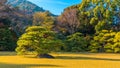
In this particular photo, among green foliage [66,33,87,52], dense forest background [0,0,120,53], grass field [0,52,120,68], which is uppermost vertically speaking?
dense forest background [0,0,120,53]

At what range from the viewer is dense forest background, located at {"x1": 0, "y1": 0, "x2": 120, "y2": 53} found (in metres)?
30.0

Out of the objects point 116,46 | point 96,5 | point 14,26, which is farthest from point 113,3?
point 14,26

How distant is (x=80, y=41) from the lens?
3084 cm

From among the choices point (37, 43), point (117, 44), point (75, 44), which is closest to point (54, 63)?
A: point (37, 43)

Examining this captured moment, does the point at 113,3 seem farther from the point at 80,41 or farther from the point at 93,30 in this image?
the point at 80,41

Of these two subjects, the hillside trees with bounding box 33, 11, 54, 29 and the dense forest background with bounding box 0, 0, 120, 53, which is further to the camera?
the hillside trees with bounding box 33, 11, 54, 29

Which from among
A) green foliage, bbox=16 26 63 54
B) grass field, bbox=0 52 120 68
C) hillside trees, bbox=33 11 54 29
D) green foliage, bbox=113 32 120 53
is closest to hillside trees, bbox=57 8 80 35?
hillside trees, bbox=33 11 54 29

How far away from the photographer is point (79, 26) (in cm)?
3534

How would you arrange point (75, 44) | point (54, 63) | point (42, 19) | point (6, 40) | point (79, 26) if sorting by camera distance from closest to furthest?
point (54, 63)
point (6, 40)
point (75, 44)
point (79, 26)
point (42, 19)

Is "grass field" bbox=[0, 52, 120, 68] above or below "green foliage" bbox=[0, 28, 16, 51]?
below

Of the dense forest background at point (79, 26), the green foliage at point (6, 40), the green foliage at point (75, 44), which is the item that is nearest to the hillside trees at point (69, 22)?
the dense forest background at point (79, 26)

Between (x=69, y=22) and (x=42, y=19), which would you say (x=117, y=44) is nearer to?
(x=69, y=22)

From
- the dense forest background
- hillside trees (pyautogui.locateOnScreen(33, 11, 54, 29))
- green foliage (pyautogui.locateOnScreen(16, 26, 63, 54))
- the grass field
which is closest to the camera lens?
the grass field

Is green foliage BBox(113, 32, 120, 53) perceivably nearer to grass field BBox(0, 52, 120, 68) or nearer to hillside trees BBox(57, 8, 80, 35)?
hillside trees BBox(57, 8, 80, 35)
